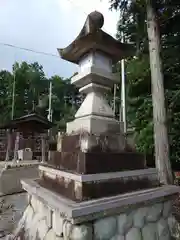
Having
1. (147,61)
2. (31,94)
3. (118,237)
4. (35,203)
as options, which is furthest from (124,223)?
(31,94)

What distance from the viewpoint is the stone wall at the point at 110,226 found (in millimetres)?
1566

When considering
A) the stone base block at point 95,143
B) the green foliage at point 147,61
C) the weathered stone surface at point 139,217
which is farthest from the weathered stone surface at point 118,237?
the green foliage at point 147,61

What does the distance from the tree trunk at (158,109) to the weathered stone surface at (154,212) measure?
2.39 meters

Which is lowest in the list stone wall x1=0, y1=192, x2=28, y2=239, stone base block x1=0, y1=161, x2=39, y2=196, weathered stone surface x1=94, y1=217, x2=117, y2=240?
stone wall x1=0, y1=192, x2=28, y2=239

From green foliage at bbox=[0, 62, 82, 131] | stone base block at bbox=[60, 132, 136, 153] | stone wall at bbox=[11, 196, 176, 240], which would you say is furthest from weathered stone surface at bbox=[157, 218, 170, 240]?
green foliage at bbox=[0, 62, 82, 131]

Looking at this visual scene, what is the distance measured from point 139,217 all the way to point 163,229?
1.16 feet

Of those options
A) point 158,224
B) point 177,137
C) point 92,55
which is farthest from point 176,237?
point 177,137

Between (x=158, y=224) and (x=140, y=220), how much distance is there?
26 cm

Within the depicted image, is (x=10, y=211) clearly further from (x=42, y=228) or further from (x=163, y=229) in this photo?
(x=163, y=229)

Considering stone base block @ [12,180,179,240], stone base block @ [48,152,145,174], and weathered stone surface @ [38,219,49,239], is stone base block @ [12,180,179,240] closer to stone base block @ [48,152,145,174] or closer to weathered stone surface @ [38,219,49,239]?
weathered stone surface @ [38,219,49,239]

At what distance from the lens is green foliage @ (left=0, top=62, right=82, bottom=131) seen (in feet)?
85.9

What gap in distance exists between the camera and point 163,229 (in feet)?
6.44

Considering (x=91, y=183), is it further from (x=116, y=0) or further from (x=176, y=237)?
(x=116, y=0)

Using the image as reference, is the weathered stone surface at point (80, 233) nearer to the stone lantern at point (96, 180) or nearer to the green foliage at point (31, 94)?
the stone lantern at point (96, 180)
